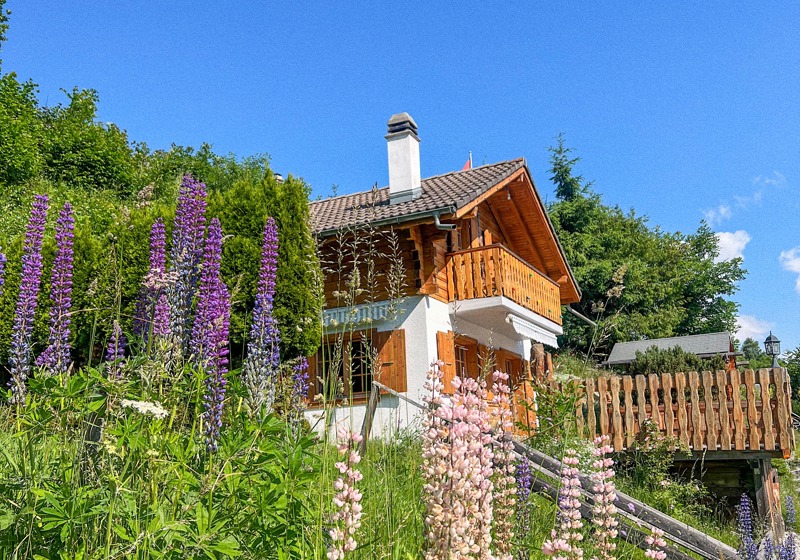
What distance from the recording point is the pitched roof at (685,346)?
31781mm

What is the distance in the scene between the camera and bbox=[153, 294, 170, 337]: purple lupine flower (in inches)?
116

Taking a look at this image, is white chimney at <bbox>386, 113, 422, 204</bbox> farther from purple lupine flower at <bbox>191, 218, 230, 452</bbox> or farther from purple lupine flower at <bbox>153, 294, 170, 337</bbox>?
purple lupine flower at <bbox>153, 294, 170, 337</bbox>

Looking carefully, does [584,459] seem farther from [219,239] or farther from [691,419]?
[219,239]

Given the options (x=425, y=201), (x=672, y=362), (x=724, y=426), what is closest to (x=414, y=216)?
(x=425, y=201)

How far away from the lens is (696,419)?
1021 centimetres

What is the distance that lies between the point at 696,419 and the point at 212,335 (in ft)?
30.6

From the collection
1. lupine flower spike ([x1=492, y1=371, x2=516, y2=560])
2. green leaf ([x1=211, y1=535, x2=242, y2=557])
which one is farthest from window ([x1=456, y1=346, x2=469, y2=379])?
green leaf ([x1=211, y1=535, x2=242, y2=557])

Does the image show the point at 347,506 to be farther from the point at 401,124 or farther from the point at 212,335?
the point at 401,124

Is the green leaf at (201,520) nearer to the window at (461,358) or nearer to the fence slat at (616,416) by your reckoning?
the fence slat at (616,416)

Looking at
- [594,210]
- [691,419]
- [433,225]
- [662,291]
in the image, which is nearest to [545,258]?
[433,225]

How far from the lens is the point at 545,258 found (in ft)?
65.8

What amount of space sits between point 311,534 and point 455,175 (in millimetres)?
15314

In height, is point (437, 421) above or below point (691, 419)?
above

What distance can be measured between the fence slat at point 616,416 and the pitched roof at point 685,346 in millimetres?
21943
